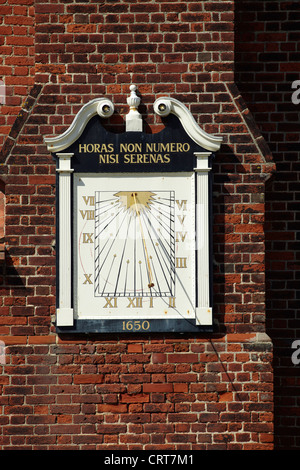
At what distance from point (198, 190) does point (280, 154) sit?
110cm

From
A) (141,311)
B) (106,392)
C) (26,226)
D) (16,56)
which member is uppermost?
(16,56)

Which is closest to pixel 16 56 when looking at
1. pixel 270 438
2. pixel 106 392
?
pixel 106 392

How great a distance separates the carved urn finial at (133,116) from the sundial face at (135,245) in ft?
1.43

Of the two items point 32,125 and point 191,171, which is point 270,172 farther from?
point 32,125

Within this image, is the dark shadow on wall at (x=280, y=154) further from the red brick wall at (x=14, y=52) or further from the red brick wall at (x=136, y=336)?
the red brick wall at (x=14, y=52)

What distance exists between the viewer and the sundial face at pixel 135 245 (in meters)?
5.49

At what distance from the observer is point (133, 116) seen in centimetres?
554

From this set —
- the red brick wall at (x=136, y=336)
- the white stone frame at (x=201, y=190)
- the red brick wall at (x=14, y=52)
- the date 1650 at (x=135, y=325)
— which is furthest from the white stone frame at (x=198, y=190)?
the red brick wall at (x=14, y=52)

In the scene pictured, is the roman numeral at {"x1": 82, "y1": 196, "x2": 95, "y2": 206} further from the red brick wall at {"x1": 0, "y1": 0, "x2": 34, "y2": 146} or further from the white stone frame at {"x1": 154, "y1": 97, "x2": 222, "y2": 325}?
the red brick wall at {"x1": 0, "y1": 0, "x2": 34, "y2": 146}

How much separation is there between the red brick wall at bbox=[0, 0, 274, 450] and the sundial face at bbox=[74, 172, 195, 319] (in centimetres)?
24

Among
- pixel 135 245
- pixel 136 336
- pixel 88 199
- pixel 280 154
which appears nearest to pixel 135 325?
pixel 136 336

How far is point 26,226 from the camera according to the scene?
5559 millimetres

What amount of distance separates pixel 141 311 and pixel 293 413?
1.85 m

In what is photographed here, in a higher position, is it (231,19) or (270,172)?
(231,19)
